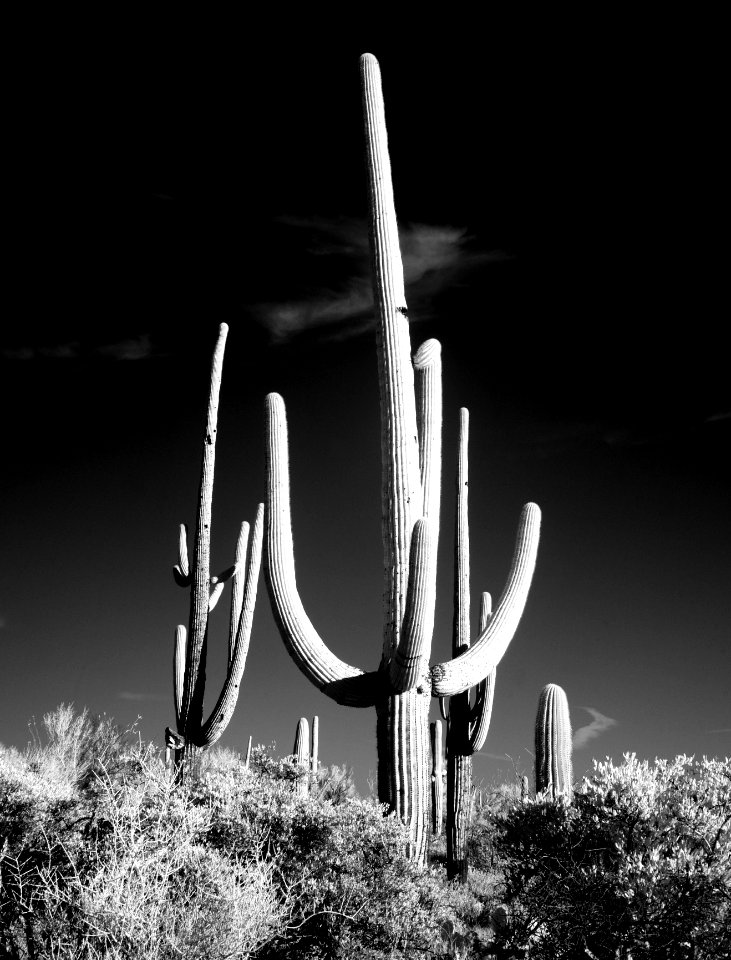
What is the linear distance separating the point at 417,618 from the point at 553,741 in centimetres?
471

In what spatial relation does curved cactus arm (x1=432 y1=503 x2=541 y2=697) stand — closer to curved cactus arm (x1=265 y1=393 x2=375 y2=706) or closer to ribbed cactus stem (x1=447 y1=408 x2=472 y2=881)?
curved cactus arm (x1=265 y1=393 x2=375 y2=706)

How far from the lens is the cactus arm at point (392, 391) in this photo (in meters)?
8.33

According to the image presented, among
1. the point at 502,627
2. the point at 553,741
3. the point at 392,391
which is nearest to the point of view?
the point at 392,391

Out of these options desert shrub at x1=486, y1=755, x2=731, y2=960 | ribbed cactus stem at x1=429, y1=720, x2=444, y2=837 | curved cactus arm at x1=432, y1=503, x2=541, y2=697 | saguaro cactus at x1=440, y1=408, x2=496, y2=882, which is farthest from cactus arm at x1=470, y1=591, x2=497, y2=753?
desert shrub at x1=486, y1=755, x2=731, y2=960

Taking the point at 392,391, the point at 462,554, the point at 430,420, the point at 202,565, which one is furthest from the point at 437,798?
the point at 392,391

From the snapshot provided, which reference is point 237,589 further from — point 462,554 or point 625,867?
point 625,867

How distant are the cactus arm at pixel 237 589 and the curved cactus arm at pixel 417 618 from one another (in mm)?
6267

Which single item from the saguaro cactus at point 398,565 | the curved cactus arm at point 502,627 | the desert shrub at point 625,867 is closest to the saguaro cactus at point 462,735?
the curved cactus arm at point 502,627

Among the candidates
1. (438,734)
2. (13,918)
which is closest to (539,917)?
(13,918)

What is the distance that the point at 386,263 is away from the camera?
9539 millimetres

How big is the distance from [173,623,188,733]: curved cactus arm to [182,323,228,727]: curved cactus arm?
389 millimetres

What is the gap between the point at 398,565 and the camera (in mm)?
8305

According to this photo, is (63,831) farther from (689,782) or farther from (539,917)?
(689,782)

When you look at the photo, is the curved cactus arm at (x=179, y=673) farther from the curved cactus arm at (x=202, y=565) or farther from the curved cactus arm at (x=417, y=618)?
the curved cactus arm at (x=417, y=618)
